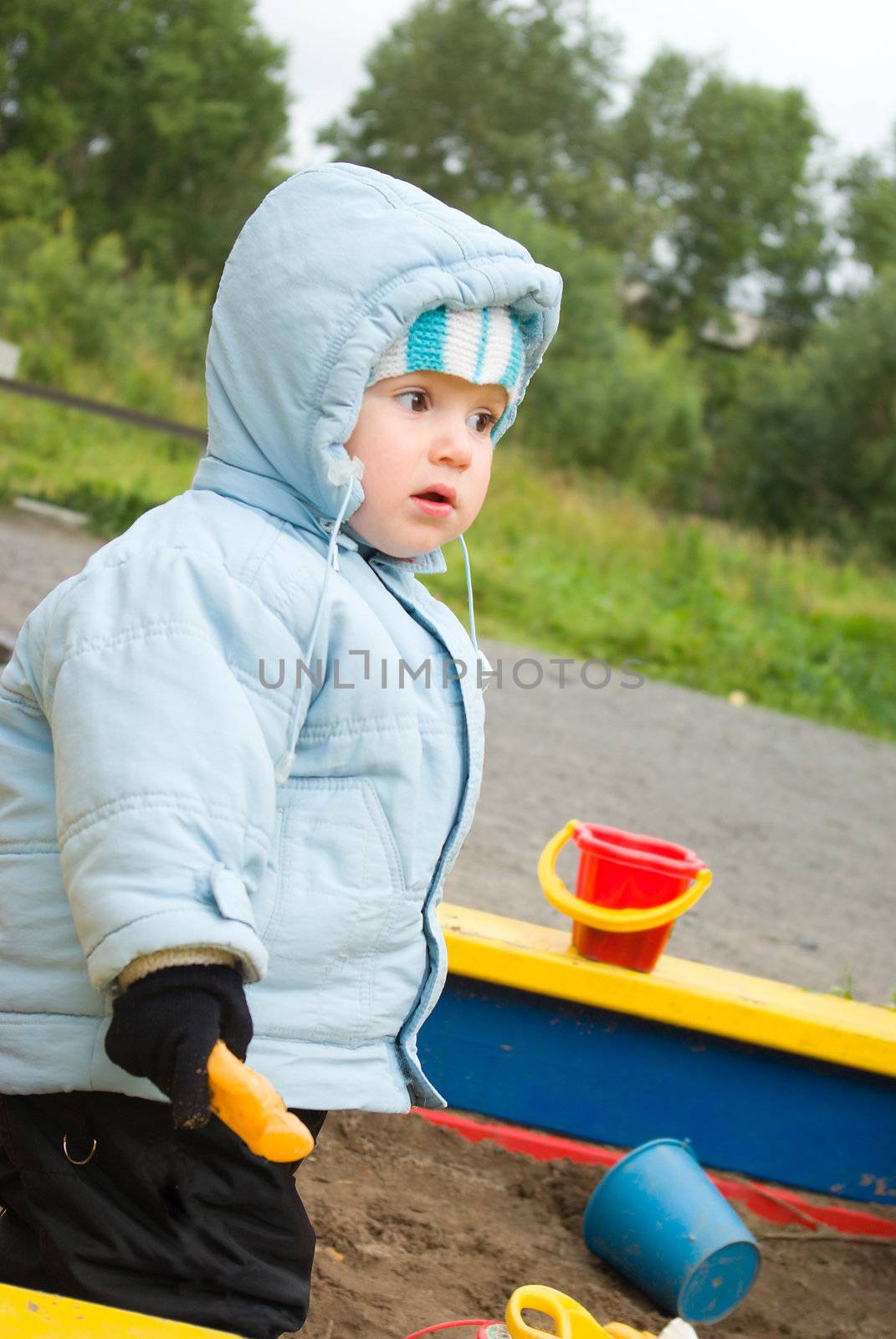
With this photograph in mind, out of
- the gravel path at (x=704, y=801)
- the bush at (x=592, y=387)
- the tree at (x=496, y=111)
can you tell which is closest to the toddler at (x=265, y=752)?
Answer: the gravel path at (x=704, y=801)

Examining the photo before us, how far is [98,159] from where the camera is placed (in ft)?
83.9

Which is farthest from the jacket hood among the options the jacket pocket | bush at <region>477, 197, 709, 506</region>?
bush at <region>477, 197, 709, 506</region>

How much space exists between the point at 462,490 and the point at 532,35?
3384cm

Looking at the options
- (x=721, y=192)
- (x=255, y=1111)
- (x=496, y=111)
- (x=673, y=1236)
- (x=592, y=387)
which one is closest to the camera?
(x=255, y=1111)

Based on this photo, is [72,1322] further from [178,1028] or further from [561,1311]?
[561,1311]

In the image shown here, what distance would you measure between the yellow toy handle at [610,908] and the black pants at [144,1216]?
75 centimetres

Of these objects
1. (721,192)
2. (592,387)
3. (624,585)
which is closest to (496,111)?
(721,192)

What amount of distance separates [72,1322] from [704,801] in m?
4.20

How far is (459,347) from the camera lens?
4.28 ft

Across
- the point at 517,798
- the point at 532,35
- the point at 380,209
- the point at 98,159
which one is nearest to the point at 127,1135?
the point at 380,209

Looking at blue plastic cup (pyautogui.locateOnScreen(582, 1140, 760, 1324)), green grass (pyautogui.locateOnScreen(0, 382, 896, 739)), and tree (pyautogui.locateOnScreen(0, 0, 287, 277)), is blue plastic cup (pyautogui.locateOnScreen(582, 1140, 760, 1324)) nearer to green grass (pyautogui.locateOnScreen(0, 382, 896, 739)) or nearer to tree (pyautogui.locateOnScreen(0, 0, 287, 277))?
green grass (pyautogui.locateOnScreen(0, 382, 896, 739))

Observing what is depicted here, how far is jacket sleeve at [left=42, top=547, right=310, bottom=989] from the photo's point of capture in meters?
1.02

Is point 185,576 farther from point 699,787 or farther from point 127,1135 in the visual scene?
point 699,787

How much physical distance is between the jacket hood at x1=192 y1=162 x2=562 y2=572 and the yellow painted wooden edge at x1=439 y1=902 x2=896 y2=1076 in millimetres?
844
